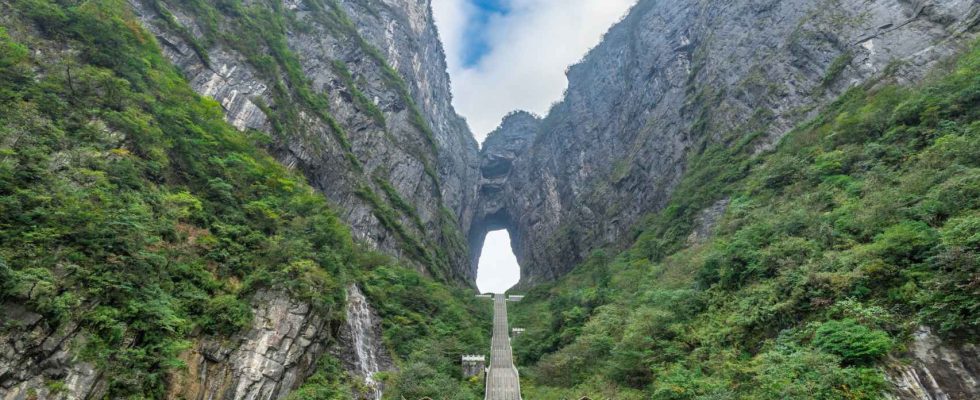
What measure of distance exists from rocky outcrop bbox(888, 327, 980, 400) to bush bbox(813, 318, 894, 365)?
287mm

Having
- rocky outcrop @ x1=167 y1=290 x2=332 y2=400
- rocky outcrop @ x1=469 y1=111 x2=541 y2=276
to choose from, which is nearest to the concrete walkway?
rocky outcrop @ x1=167 y1=290 x2=332 y2=400

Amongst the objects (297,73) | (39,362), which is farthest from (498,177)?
(39,362)

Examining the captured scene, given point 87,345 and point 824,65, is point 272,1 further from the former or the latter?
point 824,65

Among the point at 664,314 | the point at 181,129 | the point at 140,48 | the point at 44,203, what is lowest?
the point at 664,314

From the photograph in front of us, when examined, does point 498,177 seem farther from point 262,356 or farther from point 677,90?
point 262,356

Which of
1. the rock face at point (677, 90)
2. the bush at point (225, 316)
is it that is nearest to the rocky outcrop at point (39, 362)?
the bush at point (225, 316)

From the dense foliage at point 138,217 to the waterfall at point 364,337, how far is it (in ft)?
2.56

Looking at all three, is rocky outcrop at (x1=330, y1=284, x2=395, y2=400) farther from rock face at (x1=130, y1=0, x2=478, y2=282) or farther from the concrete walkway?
rock face at (x1=130, y1=0, x2=478, y2=282)

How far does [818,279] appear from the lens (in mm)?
9656

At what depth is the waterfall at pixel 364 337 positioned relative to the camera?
14.8 m

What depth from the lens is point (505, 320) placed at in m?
31.0

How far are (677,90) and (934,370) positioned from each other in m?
40.3

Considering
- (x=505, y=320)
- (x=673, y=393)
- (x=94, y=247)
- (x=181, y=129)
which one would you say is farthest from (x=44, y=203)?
(x=505, y=320)

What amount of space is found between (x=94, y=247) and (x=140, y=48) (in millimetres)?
13246
